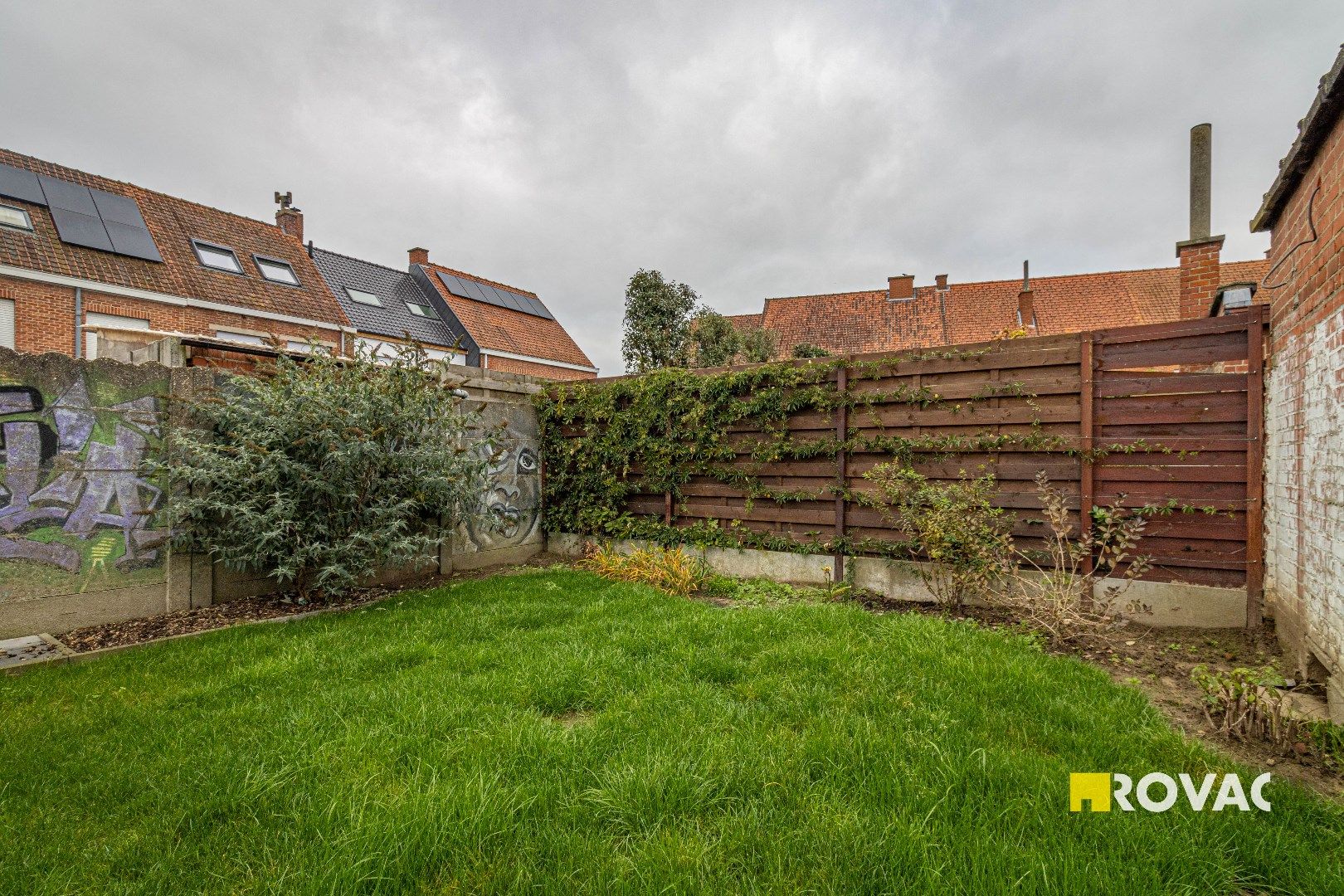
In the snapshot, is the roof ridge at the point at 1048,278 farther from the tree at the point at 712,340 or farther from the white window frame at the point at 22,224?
the white window frame at the point at 22,224

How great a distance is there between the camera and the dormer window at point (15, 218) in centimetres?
1127

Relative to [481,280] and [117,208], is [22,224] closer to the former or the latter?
[117,208]

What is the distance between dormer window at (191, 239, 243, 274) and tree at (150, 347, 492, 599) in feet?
43.6

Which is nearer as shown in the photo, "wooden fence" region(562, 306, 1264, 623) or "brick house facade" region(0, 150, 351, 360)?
"wooden fence" region(562, 306, 1264, 623)

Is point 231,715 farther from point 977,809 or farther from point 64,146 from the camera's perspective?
point 64,146

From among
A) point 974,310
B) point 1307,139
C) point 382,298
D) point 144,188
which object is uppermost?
point 144,188

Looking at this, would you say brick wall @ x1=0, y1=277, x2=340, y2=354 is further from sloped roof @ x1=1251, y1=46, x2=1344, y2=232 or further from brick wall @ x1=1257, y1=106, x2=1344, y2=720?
brick wall @ x1=1257, y1=106, x2=1344, y2=720

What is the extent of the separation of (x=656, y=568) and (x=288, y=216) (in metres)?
19.4

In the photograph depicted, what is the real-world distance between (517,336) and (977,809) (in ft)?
70.2

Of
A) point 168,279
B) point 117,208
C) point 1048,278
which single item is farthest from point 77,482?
point 1048,278

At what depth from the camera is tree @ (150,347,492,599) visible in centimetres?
442

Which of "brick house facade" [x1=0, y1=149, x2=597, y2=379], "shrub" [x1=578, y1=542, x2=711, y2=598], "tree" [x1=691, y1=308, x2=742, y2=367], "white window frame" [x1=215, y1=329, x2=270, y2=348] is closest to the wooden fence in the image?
"shrub" [x1=578, y1=542, x2=711, y2=598]

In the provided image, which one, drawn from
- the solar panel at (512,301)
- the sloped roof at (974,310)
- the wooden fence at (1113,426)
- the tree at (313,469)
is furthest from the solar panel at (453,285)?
the wooden fence at (1113,426)

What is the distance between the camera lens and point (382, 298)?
18.3 meters
